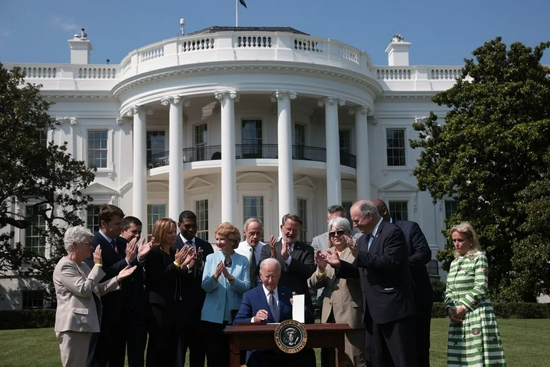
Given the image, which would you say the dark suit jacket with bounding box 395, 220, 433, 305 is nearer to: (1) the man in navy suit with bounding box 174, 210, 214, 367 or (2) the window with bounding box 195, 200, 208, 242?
(1) the man in navy suit with bounding box 174, 210, 214, 367

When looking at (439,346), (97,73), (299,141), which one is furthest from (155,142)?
(439,346)

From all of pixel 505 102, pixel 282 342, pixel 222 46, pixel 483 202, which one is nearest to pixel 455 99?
pixel 505 102

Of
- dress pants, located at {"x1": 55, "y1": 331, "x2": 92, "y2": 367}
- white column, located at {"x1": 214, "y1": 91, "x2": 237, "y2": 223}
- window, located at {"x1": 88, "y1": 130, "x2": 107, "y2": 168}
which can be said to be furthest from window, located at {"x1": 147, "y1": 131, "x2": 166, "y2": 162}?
dress pants, located at {"x1": 55, "y1": 331, "x2": 92, "y2": 367}

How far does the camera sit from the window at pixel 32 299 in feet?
101

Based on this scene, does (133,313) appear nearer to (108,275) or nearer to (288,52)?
(108,275)

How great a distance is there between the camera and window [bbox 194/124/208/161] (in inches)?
1220

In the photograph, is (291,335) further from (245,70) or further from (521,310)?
(245,70)

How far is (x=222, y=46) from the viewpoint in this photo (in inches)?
1145

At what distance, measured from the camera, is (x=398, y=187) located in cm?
3306

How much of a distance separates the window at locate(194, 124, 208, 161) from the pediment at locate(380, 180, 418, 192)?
8458 mm

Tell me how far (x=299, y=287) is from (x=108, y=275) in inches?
91.6

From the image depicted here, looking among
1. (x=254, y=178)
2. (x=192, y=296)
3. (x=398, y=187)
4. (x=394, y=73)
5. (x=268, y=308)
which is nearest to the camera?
(x=268, y=308)

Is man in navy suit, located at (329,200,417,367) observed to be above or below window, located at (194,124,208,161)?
below

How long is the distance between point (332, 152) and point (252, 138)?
3800 millimetres
